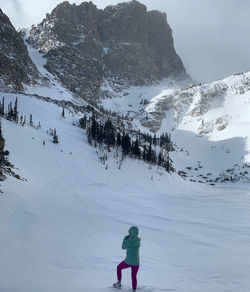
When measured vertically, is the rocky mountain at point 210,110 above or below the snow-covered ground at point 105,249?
above

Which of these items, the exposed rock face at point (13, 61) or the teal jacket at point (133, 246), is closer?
the teal jacket at point (133, 246)

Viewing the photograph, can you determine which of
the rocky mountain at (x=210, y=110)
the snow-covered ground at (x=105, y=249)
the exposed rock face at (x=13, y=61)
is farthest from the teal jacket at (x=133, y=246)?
the rocky mountain at (x=210, y=110)

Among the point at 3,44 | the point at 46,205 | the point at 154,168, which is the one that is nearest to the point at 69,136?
the point at 154,168

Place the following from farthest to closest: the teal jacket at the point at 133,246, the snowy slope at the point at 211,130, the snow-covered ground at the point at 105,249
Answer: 1. the snowy slope at the point at 211,130
2. the snow-covered ground at the point at 105,249
3. the teal jacket at the point at 133,246

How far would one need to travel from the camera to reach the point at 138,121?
187 meters

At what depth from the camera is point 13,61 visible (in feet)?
357

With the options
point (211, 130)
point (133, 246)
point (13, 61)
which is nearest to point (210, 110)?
A: point (211, 130)

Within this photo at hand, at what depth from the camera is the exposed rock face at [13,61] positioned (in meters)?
95.2

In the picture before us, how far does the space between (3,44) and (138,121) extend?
103 m

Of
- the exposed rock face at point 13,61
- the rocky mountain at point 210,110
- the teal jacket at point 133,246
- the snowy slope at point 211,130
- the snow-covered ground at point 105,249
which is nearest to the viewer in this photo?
the teal jacket at point 133,246

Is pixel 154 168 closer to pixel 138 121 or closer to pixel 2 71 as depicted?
pixel 2 71

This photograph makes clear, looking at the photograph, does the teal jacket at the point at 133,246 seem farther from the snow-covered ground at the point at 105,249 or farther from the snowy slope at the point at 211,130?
the snowy slope at the point at 211,130

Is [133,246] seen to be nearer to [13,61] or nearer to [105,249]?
[105,249]

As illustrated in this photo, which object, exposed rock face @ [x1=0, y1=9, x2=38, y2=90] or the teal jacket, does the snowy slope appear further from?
the teal jacket
